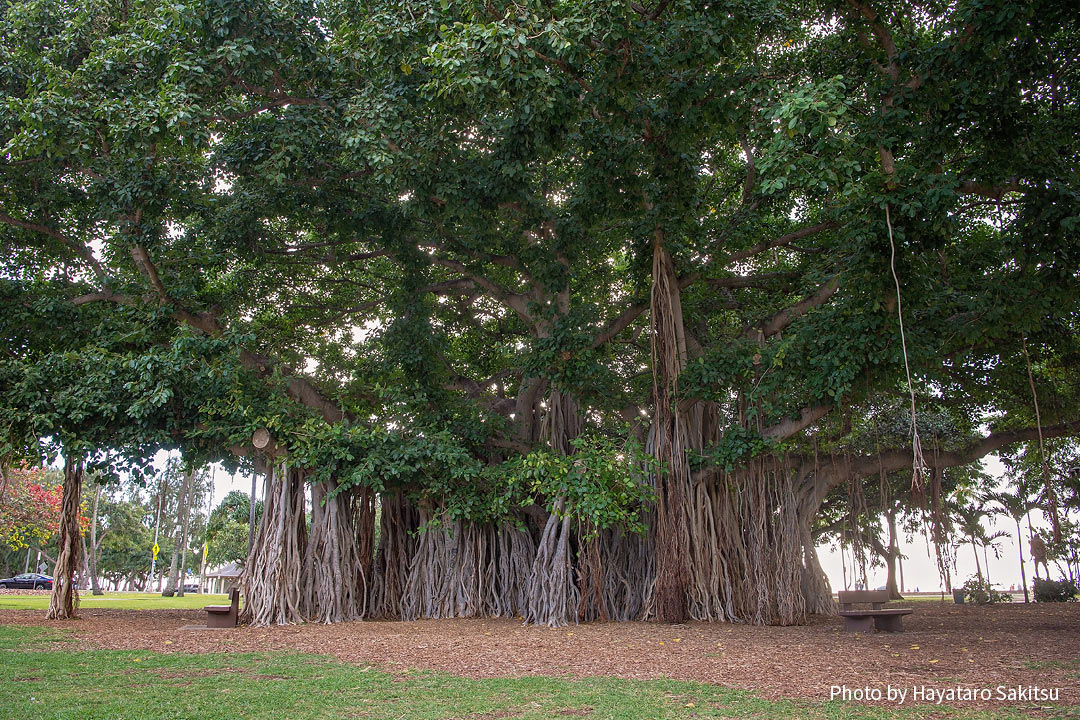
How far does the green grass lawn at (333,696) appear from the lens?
3.47m

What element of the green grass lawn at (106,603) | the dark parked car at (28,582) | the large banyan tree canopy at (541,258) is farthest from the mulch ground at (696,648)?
the dark parked car at (28,582)

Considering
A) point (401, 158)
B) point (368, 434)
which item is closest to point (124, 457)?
point (368, 434)

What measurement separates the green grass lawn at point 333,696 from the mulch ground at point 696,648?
0.38 m

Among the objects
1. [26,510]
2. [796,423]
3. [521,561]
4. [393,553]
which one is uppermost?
[796,423]

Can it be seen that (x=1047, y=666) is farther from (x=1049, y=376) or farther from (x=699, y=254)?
(x=1049, y=376)

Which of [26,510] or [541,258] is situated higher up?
[541,258]

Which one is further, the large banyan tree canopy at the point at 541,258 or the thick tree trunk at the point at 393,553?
the thick tree trunk at the point at 393,553

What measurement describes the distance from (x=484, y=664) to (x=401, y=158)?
15.8 ft

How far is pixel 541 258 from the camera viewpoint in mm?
9000

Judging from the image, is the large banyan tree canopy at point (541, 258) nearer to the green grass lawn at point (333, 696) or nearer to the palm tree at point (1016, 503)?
the green grass lawn at point (333, 696)

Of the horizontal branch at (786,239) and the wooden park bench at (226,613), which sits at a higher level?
the horizontal branch at (786,239)

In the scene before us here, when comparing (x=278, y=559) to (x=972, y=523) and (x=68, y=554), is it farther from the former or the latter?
(x=972, y=523)

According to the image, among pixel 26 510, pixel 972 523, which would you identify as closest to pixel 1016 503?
pixel 972 523

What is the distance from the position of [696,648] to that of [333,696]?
3089 millimetres
